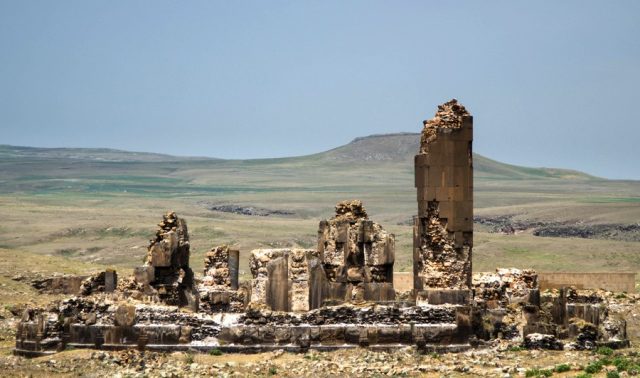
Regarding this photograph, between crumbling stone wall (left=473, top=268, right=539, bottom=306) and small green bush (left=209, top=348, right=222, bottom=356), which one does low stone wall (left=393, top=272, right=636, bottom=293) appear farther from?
small green bush (left=209, top=348, right=222, bottom=356)

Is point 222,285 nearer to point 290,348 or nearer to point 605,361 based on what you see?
point 290,348

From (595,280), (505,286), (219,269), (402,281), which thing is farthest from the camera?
(595,280)

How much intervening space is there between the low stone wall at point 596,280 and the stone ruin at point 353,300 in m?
8.73

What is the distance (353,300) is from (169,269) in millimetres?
5124

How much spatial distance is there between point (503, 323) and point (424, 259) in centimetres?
251

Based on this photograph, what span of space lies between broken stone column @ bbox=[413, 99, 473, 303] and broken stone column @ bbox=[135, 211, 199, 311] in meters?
6.23

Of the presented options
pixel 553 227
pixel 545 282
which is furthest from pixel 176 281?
pixel 553 227

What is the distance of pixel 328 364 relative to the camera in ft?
105

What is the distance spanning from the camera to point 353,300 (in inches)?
1416

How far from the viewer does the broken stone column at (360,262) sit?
119 feet

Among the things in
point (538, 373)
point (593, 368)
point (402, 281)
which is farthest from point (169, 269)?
point (593, 368)

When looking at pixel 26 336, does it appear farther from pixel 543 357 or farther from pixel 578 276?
pixel 578 276

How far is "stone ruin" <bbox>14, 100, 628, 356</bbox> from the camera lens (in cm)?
3397

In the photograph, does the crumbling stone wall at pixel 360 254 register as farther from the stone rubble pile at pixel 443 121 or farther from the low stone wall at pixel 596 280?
the low stone wall at pixel 596 280
